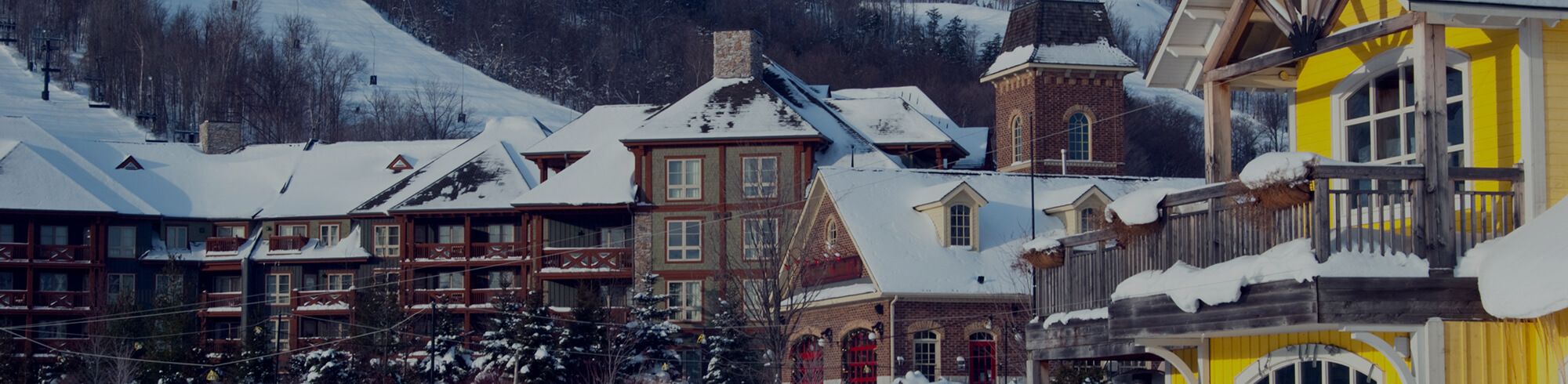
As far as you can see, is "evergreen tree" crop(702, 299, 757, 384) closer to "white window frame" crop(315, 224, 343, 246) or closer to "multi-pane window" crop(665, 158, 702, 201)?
"multi-pane window" crop(665, 158, 702, 201)

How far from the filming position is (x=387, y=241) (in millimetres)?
53844

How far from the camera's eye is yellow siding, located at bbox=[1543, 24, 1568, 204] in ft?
40.8

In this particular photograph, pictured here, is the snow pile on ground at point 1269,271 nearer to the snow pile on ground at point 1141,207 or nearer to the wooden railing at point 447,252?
the snow pile on ground at point 1141,207

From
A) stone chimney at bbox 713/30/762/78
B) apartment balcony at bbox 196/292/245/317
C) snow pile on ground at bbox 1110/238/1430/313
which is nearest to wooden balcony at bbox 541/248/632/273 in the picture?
stone chimney at bbox 713/30/762/78

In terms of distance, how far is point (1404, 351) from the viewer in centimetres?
1233

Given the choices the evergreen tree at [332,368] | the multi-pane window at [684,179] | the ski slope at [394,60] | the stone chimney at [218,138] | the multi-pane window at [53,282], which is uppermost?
the ski slope at [394,60]

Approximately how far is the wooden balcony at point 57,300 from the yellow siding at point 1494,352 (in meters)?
48.1

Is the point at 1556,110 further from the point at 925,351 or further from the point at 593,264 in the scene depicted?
the point at 593,264

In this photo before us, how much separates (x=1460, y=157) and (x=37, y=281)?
49.1 meters

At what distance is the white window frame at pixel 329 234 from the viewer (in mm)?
55125

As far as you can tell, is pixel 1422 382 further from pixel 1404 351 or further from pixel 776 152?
pixel 776 152

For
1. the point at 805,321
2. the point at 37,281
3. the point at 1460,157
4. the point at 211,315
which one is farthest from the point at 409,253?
the point at 1460,157

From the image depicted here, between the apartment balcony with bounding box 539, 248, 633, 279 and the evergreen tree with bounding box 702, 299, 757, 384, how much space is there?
8691 mm

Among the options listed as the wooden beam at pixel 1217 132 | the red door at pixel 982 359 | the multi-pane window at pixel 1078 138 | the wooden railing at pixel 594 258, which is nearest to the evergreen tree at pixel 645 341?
the wooden railing at pixel 594 258
